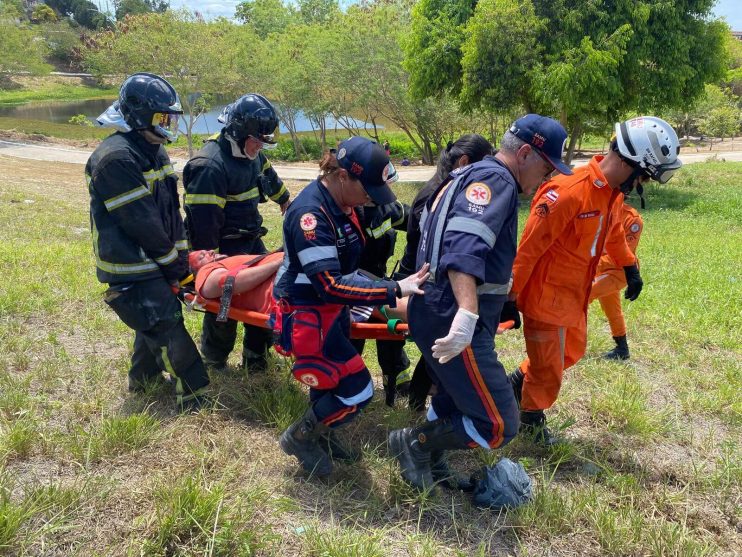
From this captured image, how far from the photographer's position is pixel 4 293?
530cm

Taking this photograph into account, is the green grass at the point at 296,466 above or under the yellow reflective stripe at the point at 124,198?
under

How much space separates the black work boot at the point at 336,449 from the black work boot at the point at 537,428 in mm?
996

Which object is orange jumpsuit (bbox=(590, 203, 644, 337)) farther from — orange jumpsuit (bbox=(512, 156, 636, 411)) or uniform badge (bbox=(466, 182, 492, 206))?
uniform badge (bbox=(466, 182, 492, 206))

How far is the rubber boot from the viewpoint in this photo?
117 inches

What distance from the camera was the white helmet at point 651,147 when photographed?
3217 millimetres

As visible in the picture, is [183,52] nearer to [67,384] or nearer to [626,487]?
[67,384]

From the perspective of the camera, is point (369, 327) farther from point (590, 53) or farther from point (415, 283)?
point (590, 53)

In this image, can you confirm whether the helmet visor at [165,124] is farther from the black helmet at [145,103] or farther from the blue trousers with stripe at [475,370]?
the blue trousers with stripe at [475,370]

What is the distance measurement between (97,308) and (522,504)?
3.96 meters

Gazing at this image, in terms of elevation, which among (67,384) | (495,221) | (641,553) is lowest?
(641,553)

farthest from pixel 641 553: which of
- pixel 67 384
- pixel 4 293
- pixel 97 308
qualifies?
pixel 4 293

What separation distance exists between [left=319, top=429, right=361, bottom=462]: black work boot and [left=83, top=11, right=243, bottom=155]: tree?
25.8m

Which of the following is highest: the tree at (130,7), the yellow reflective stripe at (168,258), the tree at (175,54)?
the tree at (130,7)

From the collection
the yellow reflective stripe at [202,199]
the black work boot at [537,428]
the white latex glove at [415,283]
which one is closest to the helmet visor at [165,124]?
the yellow reflective stripe at [202,199]
